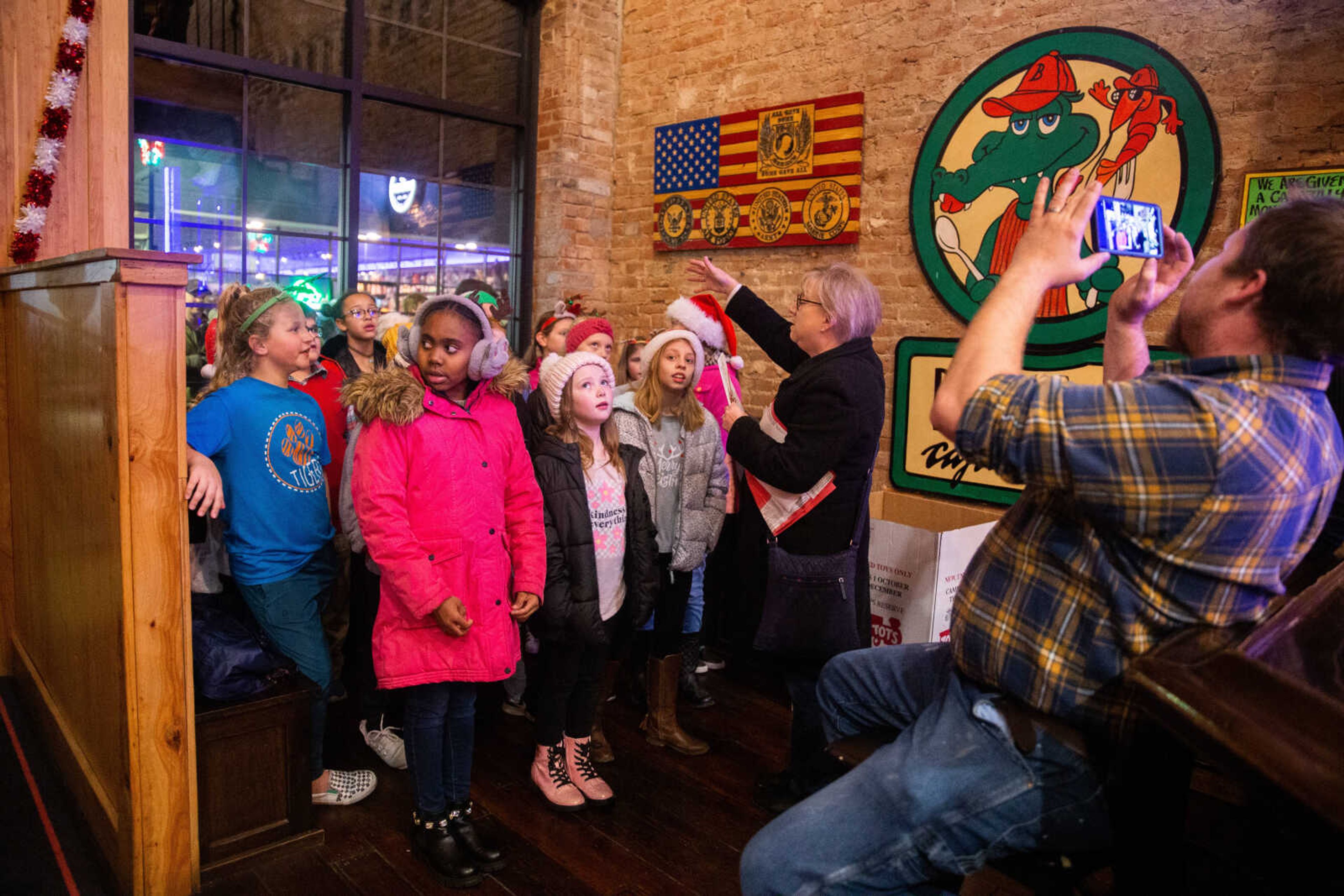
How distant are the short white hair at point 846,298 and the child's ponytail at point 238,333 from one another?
1.62 meters

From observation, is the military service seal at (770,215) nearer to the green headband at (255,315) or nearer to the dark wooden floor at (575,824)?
the dark wooden floor at (575,824)

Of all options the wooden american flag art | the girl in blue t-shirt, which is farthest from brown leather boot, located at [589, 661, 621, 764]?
the wooden american flag art

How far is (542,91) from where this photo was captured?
6.20 meters

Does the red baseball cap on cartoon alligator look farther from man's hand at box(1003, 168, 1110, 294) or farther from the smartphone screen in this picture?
man's hand at box(1003, 168, 1110, 294)

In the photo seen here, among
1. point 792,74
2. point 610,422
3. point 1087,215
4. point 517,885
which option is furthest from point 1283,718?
point 792,74

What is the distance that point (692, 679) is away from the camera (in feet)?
12.4

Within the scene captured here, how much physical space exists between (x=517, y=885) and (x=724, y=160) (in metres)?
4.30

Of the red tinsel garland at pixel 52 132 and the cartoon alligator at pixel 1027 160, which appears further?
the cartoon alligator at pixel 1027 160

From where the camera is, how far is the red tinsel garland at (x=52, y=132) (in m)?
3.35

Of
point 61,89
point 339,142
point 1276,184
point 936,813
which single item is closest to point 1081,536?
point 936,813

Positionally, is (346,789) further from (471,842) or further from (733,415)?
(733,415)

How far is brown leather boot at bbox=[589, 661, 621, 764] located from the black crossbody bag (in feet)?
2.55

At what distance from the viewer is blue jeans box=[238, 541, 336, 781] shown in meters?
2.55

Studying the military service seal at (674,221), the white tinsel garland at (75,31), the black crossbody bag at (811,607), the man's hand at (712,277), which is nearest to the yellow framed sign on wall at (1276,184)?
the man's hand at (712,277)
